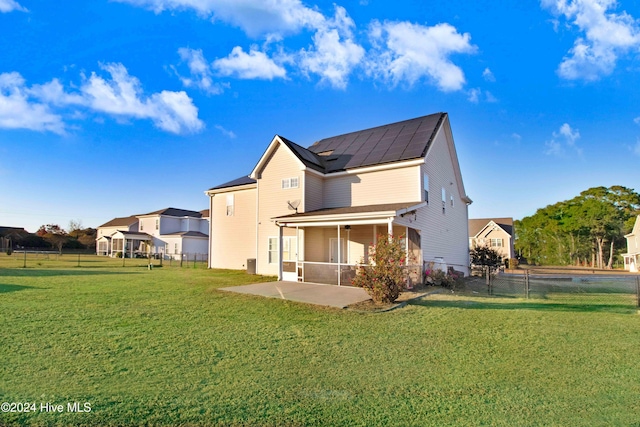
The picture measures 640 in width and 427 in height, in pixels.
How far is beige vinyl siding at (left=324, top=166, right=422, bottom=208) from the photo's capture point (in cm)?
1606

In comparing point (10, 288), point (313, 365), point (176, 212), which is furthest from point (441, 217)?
point (176, 212)

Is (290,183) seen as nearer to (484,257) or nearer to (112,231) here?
(484,257)

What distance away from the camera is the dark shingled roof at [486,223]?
50.9m

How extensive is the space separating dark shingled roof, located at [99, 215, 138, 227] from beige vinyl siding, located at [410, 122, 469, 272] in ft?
155

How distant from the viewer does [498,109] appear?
65.0 ft

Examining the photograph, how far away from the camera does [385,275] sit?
406 inches

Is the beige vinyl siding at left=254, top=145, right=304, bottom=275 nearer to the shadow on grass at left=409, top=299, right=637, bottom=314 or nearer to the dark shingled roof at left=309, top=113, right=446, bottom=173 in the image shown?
the dark shingled roof at left=309, top=113, right=446, bottom=173

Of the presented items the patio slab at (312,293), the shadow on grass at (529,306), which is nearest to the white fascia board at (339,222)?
the patio slab at (312,293)

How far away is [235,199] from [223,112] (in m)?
5.73

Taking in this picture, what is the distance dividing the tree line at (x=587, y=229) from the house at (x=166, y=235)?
52.9 metres

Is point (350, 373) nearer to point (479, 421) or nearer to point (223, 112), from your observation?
point (479, 421)

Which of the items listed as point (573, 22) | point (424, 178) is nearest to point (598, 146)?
point (573, 22)

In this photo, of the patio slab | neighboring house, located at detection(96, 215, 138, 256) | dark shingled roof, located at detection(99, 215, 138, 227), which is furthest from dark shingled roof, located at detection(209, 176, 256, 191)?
dark shingled roof, located at detection(99, 215, 138, 227)

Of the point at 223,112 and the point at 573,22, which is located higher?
the point at 573,22
